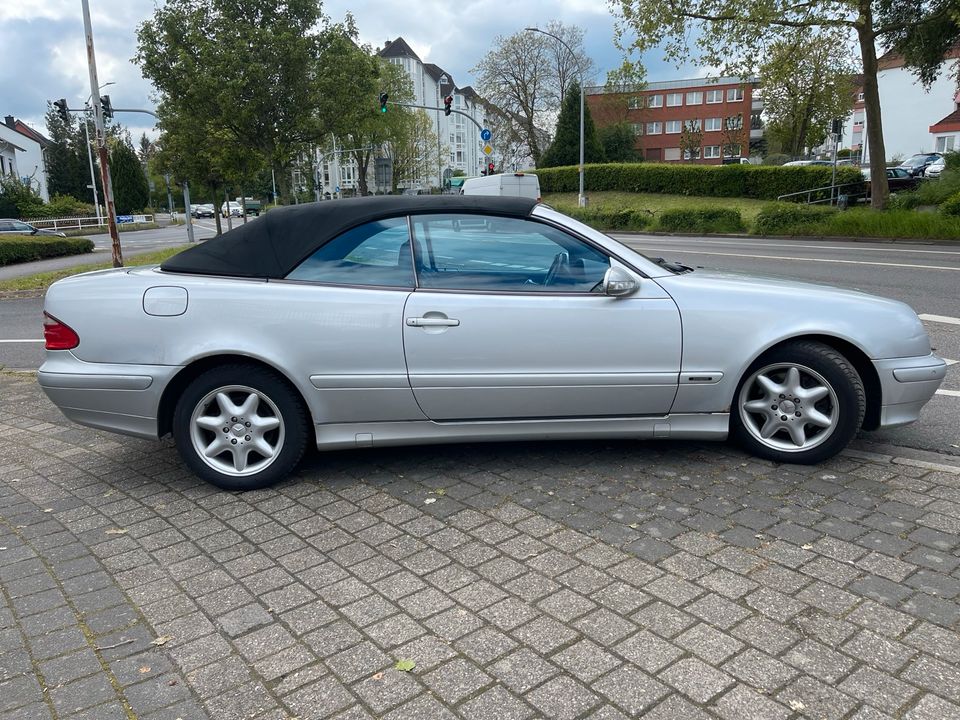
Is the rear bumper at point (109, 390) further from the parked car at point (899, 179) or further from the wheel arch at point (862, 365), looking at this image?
the parked car at point (899, 179)

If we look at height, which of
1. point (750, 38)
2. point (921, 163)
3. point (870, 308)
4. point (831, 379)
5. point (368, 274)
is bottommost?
point (831, 379)

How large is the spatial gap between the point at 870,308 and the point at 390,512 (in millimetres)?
2812

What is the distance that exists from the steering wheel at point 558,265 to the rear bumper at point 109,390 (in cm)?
203

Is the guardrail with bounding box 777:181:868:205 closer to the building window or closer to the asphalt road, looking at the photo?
the asphalt road

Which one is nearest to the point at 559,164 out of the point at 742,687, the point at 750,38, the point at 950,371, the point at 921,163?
the point at 921,163

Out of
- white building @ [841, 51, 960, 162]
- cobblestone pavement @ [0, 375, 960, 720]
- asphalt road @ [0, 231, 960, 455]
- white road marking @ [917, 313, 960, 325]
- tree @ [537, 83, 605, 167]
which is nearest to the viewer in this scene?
cobblestone pavement @ [0, 375, 960, 720]

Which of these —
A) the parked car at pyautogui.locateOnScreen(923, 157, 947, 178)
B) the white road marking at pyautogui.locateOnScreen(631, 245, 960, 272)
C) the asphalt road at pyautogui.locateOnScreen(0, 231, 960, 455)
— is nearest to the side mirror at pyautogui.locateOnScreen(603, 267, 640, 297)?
the asphalt road at pyautogui.locateOnScreen(0, 231, 960, 455)

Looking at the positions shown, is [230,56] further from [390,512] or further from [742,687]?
[742,687]

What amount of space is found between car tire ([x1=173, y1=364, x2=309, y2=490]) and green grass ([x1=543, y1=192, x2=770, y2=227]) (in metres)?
32.8

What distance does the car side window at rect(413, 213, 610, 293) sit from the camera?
4184mm

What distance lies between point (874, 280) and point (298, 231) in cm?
1054

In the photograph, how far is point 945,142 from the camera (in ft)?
185

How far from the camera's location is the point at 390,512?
3.84 m

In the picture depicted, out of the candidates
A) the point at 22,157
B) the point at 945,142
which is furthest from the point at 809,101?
the point at 22,157
